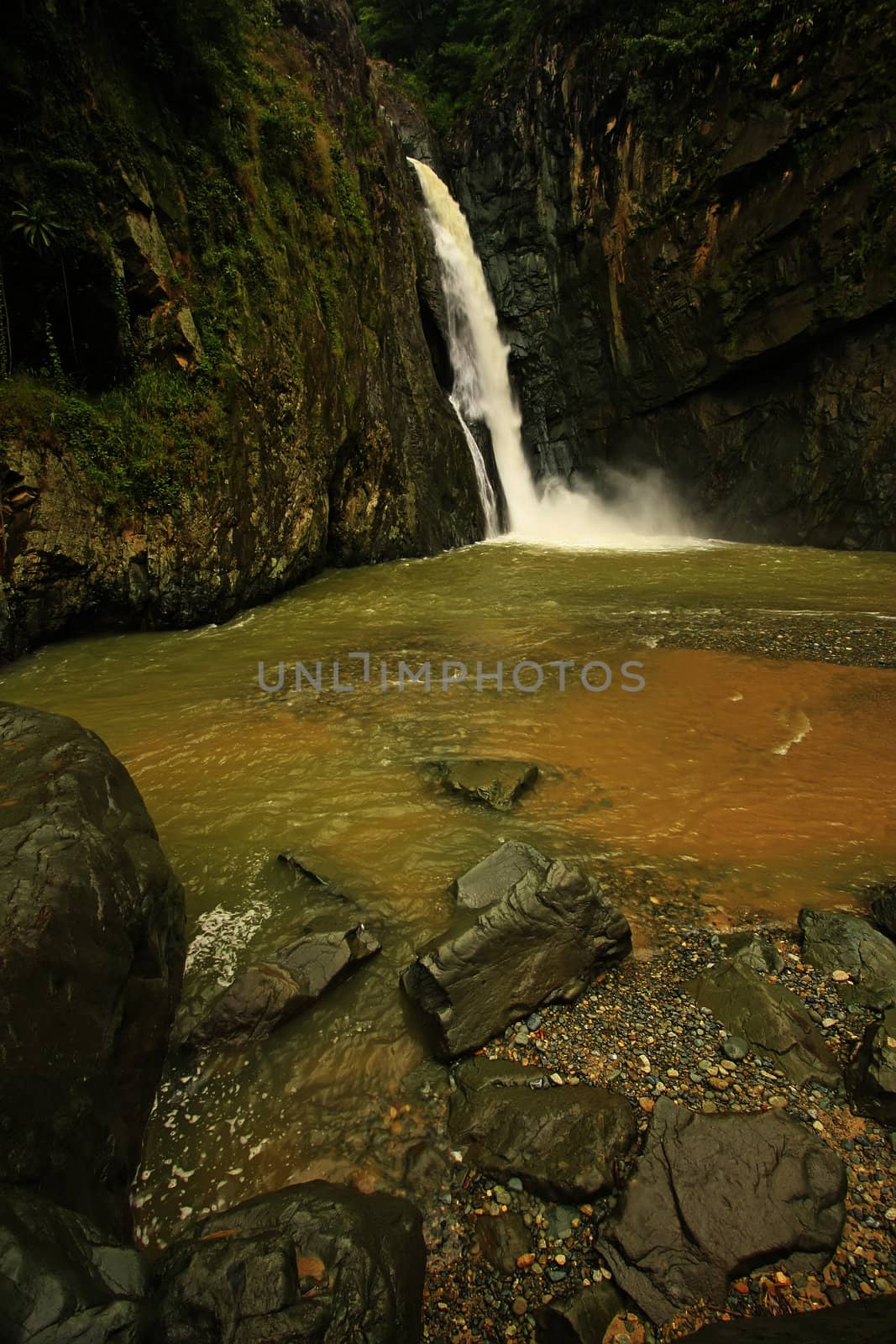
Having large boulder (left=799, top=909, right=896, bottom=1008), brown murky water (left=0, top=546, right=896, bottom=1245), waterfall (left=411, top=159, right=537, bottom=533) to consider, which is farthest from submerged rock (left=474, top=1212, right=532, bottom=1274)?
waterfall (left=411, top=159, right=537, bottom=533)

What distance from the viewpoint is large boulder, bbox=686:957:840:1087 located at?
2.32 m

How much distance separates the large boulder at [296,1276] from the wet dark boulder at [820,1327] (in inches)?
30.4

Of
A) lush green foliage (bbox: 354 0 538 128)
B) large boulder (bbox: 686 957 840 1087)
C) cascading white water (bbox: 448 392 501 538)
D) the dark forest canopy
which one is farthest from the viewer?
lush green foliage (bbox: 354 0 538 128)

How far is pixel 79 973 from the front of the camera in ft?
7.13

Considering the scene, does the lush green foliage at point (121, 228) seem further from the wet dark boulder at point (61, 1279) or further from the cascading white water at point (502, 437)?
the wet dark boulder at point (61, 1279)

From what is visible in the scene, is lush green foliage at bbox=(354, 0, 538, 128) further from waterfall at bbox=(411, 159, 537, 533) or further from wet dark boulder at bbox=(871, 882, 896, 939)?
wet dark boulder at bbox=(871, 882, 896, 939)

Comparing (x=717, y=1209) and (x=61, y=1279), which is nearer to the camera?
(x=61, y=1279)

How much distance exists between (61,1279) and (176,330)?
10089 millimetres

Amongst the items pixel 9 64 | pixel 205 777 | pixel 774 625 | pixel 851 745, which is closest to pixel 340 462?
pixel 9 64

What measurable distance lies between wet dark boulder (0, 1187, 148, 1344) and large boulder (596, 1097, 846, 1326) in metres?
1.28

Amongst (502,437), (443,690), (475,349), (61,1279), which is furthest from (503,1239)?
(475,349)

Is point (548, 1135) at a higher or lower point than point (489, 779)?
lower

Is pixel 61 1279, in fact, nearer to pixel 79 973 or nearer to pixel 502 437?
pixel 79 973

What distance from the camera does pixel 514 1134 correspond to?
2.16m
